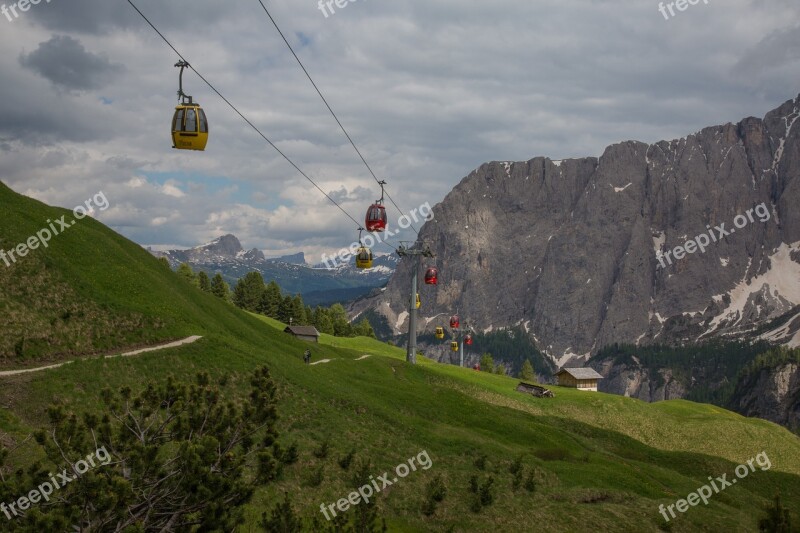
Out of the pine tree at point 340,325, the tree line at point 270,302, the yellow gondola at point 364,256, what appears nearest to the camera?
the yellow gondola at point 364,256

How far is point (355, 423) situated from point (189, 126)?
84.9ft

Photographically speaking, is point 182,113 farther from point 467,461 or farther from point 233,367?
point 467,461

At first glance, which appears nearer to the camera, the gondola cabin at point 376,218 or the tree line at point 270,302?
the gondola cabin at point 376,218

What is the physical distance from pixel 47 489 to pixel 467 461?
33.2m

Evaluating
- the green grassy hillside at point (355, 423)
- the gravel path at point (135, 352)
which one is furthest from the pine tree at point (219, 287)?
the gravel path at point (135, 352)

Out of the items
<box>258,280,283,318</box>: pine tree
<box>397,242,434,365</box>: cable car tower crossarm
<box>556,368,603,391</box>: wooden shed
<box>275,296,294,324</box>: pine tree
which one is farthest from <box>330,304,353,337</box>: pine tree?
<box>397,242,434,365</box>: cable car tower crossarm

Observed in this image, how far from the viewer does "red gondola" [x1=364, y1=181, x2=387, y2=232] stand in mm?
60062

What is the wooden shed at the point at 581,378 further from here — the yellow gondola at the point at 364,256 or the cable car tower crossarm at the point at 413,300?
the yellow gondola at the point at 364,256

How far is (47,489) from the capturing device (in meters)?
16.0

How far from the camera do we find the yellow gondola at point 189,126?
29.1 metres

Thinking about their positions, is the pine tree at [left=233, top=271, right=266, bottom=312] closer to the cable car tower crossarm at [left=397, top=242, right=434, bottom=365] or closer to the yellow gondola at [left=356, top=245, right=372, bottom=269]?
the cable car tower crossarm at [left=397, top=242, right=434, bottom=365]

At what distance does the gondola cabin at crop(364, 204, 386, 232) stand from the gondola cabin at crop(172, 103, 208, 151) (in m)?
31.0

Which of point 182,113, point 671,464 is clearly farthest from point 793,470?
point 182,113

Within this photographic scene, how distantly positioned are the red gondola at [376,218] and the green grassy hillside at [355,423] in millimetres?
14483
